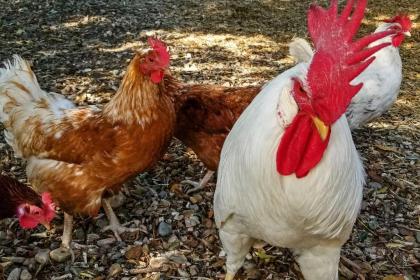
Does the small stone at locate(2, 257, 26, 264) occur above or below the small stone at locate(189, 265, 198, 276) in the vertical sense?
above

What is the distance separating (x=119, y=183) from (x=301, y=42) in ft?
6.59

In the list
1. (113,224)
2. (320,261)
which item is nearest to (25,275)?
(113,224)

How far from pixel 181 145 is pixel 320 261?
261 cm

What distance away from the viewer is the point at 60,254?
3711mm

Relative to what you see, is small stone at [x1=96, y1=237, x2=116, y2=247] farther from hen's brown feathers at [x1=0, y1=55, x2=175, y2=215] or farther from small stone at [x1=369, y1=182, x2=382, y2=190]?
small stone at [x1=369, y1=182, x2=382, y2=190]

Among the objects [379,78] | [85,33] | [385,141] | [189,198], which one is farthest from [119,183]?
[85,33]

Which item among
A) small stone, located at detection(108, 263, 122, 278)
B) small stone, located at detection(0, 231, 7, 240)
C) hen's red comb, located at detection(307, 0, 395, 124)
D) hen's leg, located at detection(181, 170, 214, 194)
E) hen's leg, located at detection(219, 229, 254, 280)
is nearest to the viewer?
hen's red comb, located at detection(307, 0, 395, 124)

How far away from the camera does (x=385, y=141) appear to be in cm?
531

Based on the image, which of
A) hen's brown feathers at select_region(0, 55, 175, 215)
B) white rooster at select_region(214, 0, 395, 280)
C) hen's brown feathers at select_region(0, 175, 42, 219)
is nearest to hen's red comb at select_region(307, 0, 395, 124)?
white rooster at select_region(214, 0, 395, 280)

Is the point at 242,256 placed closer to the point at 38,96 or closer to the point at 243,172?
the point at 243,172

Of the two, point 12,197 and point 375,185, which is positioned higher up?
point 12,197

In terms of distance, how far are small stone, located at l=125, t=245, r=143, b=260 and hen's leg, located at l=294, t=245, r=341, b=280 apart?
1405 mm

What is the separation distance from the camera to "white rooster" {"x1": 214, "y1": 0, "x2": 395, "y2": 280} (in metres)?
2.18

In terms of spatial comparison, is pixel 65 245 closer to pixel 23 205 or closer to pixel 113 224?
pixel 113 224
